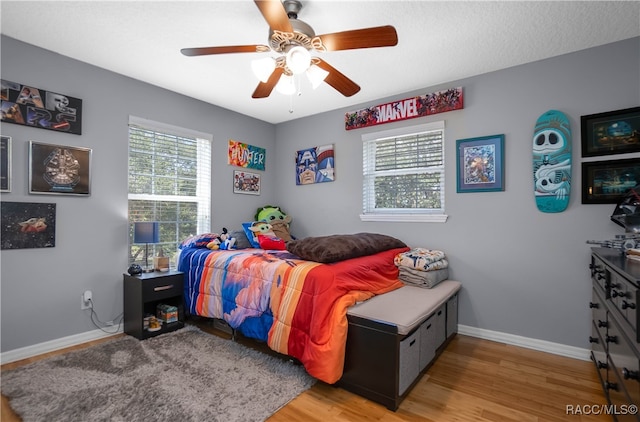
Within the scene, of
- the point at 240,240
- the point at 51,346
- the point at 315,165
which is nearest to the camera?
the point at 51,346

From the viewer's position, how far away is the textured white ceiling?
2004mm

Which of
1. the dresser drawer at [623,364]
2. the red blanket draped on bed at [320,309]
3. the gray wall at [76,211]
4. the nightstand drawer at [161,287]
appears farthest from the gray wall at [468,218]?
the red blanket draped on bed at [320,309]

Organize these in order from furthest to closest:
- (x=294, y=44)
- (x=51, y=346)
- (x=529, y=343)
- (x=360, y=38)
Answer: (x=529, y=343)
(x=51, y=346)
(x=294, y=44)
(x=360, y=38)

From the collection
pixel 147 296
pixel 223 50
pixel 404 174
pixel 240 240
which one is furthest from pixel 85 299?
pixel 404 174

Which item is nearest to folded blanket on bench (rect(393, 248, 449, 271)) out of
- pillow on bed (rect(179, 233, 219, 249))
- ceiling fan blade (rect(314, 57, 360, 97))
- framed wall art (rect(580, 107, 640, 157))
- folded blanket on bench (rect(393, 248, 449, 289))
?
folded blanket on bench (rect(393, 248, 449, 289))

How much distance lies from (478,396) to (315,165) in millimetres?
3009

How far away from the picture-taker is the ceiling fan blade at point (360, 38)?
1673 mm

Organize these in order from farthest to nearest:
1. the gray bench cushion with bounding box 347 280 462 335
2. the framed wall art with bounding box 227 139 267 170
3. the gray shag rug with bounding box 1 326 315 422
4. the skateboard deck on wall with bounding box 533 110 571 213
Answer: the framed wall art with bounding box 227 139 267 170
the skateboard deck on wall with bounding box 533 110 571 213
the gray bench cushion with bounding box 347 280 462 335
the gray shag rug with bounding box 1 326 315 422

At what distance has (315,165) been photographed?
4.13m

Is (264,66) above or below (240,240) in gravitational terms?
above

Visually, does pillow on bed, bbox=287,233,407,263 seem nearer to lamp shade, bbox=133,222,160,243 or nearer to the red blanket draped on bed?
the red blanket draped on bed

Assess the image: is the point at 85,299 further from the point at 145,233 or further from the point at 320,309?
the point at 320,309

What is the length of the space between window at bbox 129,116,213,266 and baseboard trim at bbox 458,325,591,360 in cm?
308

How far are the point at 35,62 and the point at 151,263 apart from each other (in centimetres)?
199
